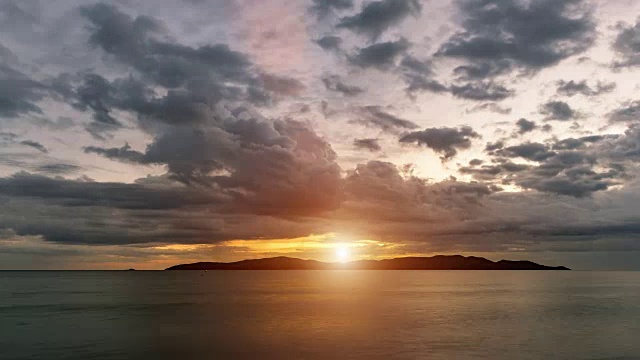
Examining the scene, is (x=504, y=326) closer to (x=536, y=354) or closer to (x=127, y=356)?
(x=536, y=354)

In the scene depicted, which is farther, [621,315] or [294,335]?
[621,315]

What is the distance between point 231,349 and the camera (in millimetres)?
67125

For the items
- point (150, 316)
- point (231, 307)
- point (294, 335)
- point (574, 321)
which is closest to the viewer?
point (294, 335)

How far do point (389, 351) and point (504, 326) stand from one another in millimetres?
32496

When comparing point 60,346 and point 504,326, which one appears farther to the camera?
point 504,326

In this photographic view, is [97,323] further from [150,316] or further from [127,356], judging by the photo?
[127,356]

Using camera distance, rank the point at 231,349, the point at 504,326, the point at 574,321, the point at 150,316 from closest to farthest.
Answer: the point at 231,349 < the point at 504,326 < the point at 574,321 < the point at 150,316

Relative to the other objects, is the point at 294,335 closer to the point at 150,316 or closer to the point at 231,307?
the point at 150,316

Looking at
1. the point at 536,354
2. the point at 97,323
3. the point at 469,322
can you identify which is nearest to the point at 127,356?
the point at 97,323

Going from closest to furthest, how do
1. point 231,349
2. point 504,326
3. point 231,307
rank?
point 231,349 < point 504,326 < point 231,307

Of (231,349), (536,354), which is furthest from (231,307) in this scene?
(536,354)

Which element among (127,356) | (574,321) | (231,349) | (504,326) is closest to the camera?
(127,356)

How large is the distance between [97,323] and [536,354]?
69.6 meters

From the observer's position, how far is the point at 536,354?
6391cm
